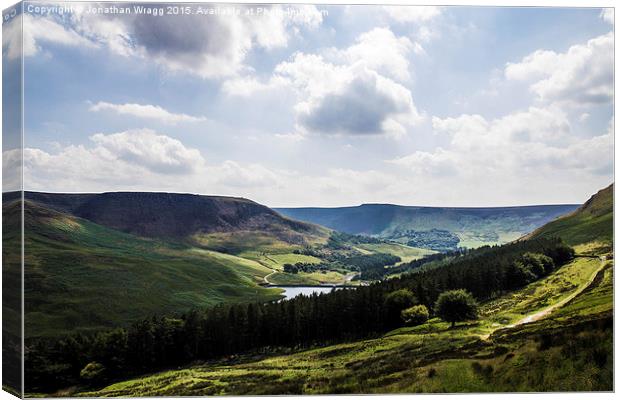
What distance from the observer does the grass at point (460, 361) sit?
1097 inches

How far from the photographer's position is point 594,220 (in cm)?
3231

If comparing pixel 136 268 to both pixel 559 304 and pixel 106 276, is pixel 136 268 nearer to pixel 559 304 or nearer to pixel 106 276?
pixel 106 276

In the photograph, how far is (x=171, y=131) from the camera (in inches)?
1346

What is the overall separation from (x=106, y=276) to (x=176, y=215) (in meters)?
11.7

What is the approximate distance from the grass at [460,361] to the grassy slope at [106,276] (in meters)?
11.6

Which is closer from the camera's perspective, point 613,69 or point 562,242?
point 613,69

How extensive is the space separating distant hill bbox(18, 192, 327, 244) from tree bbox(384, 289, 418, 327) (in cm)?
1433

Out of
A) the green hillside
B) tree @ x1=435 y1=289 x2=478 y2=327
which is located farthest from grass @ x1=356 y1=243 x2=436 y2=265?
tree @ x1=435 y1=289 x2=478 y2=327

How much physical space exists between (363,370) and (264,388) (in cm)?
650

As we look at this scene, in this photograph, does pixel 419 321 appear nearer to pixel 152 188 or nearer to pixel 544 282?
pixel 544 282

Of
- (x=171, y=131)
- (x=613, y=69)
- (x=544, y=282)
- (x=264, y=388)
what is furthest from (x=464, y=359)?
(x=171, y=131)

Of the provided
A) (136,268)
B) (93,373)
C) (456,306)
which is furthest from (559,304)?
(136,268)

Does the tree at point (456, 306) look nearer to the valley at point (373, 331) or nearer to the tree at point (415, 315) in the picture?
the valley at point (373, 331)

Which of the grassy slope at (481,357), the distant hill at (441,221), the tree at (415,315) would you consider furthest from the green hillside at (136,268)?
the grassy slope at (481,357)
